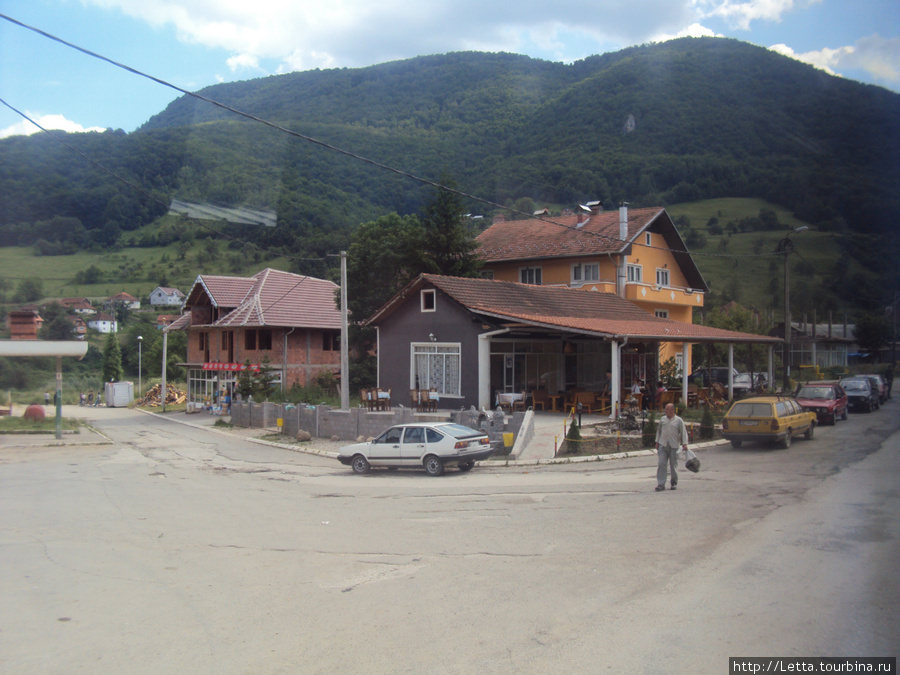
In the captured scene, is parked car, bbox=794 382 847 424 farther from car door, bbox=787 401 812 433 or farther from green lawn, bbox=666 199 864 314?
green lawn, bbox=666 199 864 314

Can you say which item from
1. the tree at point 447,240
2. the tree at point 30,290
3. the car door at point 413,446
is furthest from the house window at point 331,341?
the tree at point 30,290

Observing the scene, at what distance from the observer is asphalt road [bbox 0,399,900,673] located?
581 centimetres

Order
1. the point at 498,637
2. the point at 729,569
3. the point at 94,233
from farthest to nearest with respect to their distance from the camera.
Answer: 1. the point at 94,233
2. the point at 729,569
3. the point at 498,637

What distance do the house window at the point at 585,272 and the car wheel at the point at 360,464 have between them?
25.1 meters

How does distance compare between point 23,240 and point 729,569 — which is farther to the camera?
point 23,240

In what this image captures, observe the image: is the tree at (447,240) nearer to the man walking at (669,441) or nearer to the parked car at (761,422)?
the parked car at (761,422)

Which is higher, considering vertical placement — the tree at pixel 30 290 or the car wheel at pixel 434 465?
the tree at pixel 30 290

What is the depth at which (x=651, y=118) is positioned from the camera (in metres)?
68.4

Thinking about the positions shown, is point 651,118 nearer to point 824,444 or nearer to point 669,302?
point 669,302

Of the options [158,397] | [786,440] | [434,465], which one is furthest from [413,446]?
[158,397]

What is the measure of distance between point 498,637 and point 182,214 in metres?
35.7

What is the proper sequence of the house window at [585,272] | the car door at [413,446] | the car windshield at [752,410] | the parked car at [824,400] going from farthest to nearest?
the house window at [585,272], the parked car at [824,400], the car windshield at [752,410], the car door at [413,446]

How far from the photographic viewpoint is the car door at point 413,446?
693 inches

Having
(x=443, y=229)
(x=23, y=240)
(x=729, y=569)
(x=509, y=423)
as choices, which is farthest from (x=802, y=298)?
(x=23, y=240)
